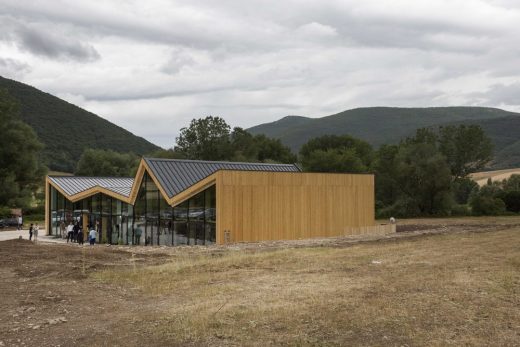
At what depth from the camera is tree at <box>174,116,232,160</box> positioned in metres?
80.7

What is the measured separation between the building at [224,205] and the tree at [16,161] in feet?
82.8

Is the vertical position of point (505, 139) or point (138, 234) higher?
point (505, 139)

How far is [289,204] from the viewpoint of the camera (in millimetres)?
31719

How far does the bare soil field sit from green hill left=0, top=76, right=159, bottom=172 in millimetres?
96286

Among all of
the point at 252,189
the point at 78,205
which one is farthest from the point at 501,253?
the point at 78,205

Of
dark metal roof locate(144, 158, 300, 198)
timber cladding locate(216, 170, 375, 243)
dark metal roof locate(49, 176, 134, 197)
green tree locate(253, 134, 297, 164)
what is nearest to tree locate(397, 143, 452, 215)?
timber cladding locate(216, 170, 375, 243)

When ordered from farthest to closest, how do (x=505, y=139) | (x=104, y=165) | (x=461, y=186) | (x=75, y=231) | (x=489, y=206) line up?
(x=505, y=139) → (x=104, y=165) → (x=461, y=186) → (x=489, y=206) → (x=75, y=231)

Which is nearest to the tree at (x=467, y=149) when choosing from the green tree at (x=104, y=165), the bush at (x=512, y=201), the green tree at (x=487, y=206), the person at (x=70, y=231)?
the bush at (x=512, y=201)

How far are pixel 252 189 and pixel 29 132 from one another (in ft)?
143

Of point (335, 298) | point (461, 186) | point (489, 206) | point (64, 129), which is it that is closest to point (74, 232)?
point (335, 298)

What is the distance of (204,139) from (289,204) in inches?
2019

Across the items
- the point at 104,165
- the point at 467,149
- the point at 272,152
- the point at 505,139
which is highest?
the point at 505,139

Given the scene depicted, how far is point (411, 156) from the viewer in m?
60.6

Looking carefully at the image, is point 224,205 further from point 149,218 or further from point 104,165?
point 104,165
